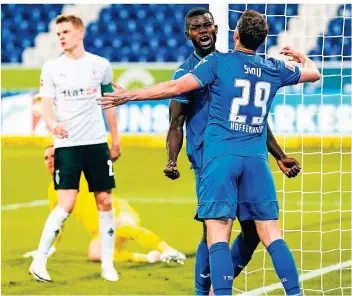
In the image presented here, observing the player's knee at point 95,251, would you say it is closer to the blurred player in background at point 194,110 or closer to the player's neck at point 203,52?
the blurred player in background at point 194,110

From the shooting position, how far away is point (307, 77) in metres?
4.72

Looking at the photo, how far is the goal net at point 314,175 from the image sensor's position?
616 centimetres

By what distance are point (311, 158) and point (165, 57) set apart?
3.57m

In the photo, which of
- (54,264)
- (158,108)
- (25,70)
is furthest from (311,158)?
(54,264)

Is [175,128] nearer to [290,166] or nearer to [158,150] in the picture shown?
[290,166]

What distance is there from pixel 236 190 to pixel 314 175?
6.68 metres

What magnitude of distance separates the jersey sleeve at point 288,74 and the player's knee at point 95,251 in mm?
2808

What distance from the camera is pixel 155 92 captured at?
4375 mm

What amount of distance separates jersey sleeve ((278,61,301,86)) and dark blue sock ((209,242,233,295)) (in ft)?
2.70

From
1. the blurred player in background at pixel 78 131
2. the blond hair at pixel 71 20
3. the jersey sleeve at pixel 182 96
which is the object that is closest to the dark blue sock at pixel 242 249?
the jersey sleeve at pixel 182 96

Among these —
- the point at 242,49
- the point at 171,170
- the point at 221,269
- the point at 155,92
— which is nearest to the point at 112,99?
the point at 155,92

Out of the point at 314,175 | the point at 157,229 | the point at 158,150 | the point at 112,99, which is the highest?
the point at 112,99

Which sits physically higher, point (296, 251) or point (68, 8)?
point (68, 8)

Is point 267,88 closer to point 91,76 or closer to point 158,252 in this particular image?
point 91,76
